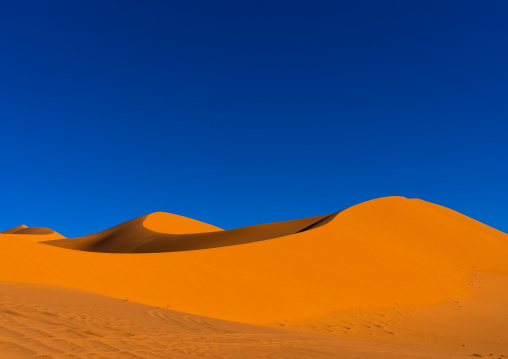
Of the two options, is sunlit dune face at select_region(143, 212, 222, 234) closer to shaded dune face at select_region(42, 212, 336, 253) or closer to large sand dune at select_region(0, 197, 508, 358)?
shaded dune face at select_region(42, 212, 336, 253)

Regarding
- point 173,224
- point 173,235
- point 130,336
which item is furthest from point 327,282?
point 173,224

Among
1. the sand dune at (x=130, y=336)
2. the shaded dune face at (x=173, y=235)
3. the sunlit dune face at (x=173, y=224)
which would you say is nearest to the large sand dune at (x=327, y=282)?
the sand dune at (x=130, y=336)

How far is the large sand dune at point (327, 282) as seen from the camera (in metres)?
12.1

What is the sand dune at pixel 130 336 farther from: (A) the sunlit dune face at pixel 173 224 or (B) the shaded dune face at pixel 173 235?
(A) the sunlit dune face at pixel 173 224

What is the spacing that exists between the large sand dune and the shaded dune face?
20.9 ft

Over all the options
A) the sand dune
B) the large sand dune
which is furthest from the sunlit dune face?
the sand dune

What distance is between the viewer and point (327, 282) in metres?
16.4

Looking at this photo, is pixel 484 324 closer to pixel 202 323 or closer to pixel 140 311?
pixel 202 323

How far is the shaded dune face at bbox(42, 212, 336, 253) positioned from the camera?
33.9m

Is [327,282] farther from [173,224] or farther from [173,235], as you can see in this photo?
[173,224]

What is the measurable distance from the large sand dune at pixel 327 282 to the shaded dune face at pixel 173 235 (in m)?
6.36

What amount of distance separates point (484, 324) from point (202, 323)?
415 inches

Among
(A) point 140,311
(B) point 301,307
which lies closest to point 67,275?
(A) point 140,311

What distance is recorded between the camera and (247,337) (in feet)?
22.2
